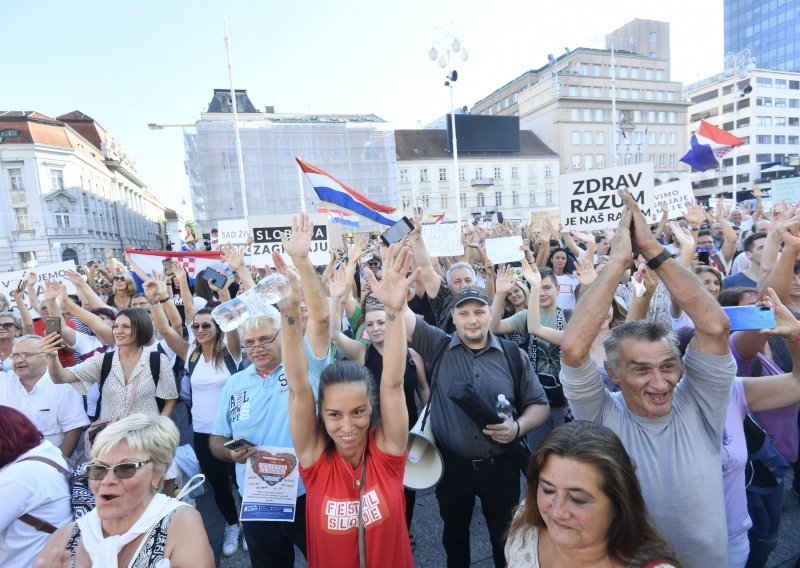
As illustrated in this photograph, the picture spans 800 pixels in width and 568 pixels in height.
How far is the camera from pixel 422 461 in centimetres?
271

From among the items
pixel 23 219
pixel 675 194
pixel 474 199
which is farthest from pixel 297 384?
pixel 23 219

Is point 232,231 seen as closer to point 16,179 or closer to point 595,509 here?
point 595,509

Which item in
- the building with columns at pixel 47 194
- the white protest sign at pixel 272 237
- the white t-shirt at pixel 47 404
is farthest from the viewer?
the building with columns at pixel 47 194

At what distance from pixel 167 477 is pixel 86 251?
5299 cm

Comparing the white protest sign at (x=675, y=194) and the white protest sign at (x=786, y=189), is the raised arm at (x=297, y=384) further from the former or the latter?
the white protest sign at (x=786, y=189)

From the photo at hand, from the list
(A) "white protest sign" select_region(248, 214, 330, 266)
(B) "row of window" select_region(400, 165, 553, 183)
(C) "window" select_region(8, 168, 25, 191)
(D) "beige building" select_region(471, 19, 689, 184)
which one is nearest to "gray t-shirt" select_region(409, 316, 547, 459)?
(A) "white protest sign" select_region(248, 214, 330, 266)

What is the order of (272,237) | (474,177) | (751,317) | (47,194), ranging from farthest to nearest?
(474,177), (47,194), (272,237), (751,317)

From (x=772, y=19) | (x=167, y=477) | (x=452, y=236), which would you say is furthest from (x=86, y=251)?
(x=772, y=19)

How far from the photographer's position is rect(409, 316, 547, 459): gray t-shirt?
8.46ft

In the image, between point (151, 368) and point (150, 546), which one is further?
point (151, 368)

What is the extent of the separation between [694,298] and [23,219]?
177 feet

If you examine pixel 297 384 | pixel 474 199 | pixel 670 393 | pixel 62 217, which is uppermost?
pixel 62 217

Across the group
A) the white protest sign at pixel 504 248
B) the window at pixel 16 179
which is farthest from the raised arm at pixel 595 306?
the window at pixel 16 179

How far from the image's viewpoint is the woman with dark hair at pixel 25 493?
198cm
